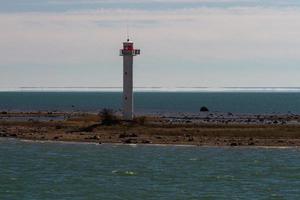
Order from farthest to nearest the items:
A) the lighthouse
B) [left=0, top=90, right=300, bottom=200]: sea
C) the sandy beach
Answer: the lighthouse
the sandy beach
[left=0, top=90, right=300, bottom=200]: sea

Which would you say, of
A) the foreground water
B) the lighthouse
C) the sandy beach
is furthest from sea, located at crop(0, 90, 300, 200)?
the lighthouse

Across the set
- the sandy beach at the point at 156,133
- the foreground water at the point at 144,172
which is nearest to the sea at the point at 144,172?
the foreground water at the point at 144,172

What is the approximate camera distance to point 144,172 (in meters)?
58.6

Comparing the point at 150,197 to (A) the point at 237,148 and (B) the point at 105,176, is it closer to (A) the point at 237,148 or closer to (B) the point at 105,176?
(B) the point at 105,176

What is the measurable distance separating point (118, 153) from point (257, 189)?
22.1 metres

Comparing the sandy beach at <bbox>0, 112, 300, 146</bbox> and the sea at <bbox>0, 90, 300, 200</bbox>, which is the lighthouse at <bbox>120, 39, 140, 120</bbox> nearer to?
the sandy beach at <bbox>0, 112, 300, 146</bbox>

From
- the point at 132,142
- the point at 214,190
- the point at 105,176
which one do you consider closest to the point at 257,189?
the point at 214,190

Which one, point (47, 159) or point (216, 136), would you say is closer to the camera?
point (47, 159)

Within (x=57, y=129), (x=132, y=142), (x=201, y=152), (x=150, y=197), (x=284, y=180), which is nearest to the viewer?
(x=150, y=197)

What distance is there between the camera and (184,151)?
7244 cm

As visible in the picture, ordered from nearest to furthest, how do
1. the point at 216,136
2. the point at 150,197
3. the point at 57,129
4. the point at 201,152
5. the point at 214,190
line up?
1. the point at 150,197
2. the point at 214,190
3. the point at 201,152
4. the point at 216,136
5. the point at 57,129

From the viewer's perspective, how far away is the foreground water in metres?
48.8

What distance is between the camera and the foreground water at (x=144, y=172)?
48.8 metres

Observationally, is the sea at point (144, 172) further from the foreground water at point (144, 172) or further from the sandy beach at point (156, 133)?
the sandy beach at point (156, 133)
